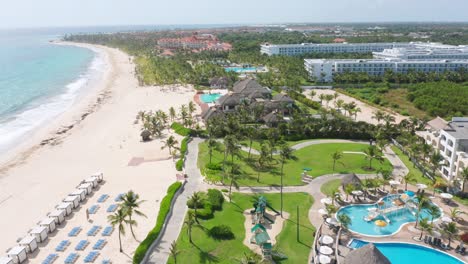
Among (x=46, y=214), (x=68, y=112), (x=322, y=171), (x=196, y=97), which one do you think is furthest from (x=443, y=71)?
(x=46, y=214)

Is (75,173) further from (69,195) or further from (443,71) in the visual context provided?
(443,71)

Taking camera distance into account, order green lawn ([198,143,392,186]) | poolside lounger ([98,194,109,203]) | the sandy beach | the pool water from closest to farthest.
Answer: the sandy beach, poolside lounger ([98,194,109,203]), green lawn ([198,143,392,186]), the pool water

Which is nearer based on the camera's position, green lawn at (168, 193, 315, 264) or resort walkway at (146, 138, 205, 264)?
green lawn at (168, 193, 315, 264)

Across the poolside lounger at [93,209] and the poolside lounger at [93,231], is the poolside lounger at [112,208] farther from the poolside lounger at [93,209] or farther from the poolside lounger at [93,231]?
the poolside lounger at [93,231]

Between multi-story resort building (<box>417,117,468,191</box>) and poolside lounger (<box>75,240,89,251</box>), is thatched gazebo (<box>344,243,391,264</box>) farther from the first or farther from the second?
poolside lounger (<box>75,240,89,251</box>)

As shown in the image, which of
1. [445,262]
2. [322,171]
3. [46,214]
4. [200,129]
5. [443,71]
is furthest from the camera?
[443,71]

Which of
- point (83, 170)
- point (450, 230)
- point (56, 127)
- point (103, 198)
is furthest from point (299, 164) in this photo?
point (56, 127)

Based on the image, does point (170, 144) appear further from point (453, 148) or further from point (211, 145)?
point (453, 148)

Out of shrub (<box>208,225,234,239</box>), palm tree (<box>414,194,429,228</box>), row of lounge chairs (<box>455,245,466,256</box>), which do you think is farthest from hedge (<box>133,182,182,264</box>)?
row of lounge chairs (<box>455,245,466,256</box>)
